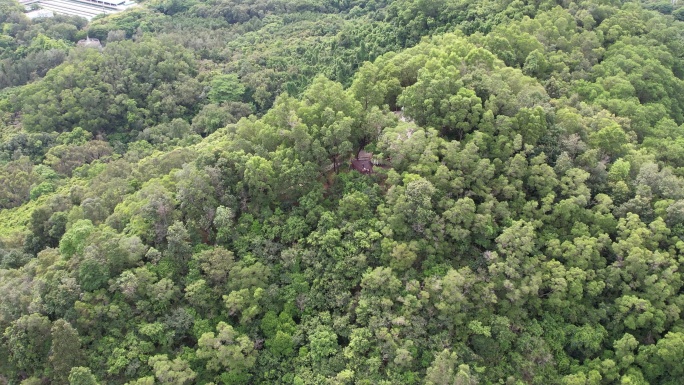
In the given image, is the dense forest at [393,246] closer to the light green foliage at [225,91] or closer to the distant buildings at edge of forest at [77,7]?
the light green foliage at [225,91]

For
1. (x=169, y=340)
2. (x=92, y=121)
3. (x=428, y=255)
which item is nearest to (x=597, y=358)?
(x=428, y=255)

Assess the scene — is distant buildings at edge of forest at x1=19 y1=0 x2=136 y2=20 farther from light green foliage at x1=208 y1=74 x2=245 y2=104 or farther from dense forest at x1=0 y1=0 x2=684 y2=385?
dense forest at x1=0 y1=0 x2=684 y2=385

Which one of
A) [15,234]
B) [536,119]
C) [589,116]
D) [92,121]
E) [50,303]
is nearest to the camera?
[50,303]

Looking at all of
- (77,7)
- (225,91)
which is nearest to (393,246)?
(225,91)

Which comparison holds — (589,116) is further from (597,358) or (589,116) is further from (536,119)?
(597,358)

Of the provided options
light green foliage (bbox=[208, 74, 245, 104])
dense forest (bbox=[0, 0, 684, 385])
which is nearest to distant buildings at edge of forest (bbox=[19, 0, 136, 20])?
light green foliage (bbox=[208, 74, 245, 104])

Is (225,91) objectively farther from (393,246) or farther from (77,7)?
(77,7)

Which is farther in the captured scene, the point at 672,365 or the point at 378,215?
the point at 378,215

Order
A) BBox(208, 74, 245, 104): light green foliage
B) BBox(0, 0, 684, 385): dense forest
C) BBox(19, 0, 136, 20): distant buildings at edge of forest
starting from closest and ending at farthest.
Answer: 1. BBox(0, 0, 684, 385): dense forest
2. BBox(208, 74, 245, 104): light green foliage
3. BBox(19, 0, 136, 20): distant buildings at edge of forest

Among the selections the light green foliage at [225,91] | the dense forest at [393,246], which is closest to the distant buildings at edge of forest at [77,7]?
the light green foliage at [225,91]
